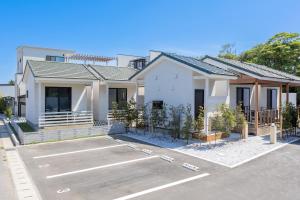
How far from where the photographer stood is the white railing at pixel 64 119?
46.1 ft

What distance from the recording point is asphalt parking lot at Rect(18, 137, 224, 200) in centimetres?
601

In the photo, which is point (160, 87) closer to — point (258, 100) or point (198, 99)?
point (198, 99)

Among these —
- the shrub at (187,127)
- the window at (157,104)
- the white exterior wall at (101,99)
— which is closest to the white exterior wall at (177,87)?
the window at (157,104)

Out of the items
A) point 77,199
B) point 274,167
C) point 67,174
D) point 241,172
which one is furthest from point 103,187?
point 274,167

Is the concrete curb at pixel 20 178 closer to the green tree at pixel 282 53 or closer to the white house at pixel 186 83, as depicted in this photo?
the white house at pixel 186 83

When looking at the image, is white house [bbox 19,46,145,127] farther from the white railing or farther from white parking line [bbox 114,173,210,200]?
white parking line [bbox 114,173,210,200]

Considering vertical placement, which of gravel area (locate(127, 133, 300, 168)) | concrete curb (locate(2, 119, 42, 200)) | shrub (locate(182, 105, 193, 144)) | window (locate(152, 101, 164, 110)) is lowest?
concrete curb (locate(2, 119, 42, 200))

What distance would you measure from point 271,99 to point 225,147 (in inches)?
409

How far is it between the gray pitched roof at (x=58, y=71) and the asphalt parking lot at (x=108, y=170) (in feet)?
16.3

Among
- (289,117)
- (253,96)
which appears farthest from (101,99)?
(289,117)

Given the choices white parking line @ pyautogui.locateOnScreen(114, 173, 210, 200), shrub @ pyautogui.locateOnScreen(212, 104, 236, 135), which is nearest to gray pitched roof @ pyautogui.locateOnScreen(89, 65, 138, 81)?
shrub @ pyautogui.locateOnScreen(212, 104, 236, 135)

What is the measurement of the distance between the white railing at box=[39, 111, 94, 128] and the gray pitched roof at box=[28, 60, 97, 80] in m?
2.37

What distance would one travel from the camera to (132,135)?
13742 millimetres

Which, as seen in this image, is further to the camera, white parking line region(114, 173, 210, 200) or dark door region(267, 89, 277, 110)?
dark door region(267, 89, 277, 110)
